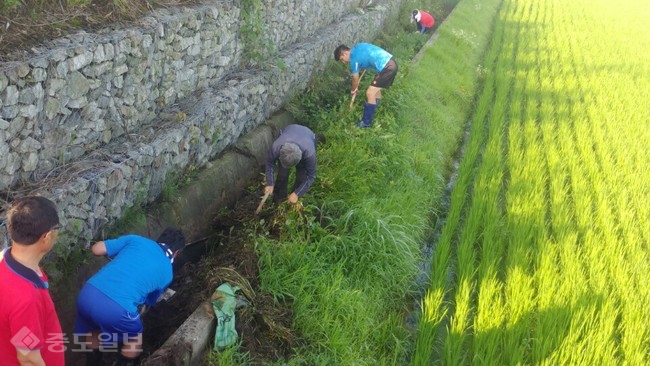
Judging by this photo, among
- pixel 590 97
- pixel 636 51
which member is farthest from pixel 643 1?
pixel 590 97

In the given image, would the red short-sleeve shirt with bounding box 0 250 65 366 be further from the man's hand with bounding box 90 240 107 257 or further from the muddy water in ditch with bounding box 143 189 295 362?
the muddy water in ditch with bounding box 143 189 295 362

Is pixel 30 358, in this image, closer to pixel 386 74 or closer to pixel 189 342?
pixel 189 342

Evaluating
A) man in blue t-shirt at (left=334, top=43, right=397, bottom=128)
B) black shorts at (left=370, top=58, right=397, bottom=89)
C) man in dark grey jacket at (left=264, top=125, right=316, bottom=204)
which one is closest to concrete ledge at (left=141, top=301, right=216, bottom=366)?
man in dark grey jacket at (left=264, top=125, right=316, bottom=204)

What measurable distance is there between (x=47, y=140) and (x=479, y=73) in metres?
8.90

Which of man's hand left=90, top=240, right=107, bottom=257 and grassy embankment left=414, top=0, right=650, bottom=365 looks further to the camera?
grassy embankment left=414, top=0, right=650, bottom=365

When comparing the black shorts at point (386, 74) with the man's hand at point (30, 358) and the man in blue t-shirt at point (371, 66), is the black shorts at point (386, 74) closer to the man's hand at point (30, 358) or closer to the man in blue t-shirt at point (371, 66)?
the man in blue t-shirt at point (371, 66)

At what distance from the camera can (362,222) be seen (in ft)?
15.1

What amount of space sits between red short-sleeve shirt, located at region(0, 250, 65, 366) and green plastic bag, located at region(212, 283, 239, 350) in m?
1.20

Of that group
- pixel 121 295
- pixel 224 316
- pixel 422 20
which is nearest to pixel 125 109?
pixel 121 295

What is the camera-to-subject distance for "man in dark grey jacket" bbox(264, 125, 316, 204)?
4.29m

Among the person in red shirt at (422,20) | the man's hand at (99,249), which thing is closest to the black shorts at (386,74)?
the man's hand at (99,249)

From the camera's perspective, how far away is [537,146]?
7.45m

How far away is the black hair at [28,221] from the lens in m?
2.21

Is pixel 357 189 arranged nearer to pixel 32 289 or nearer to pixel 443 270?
pixel 443 270
